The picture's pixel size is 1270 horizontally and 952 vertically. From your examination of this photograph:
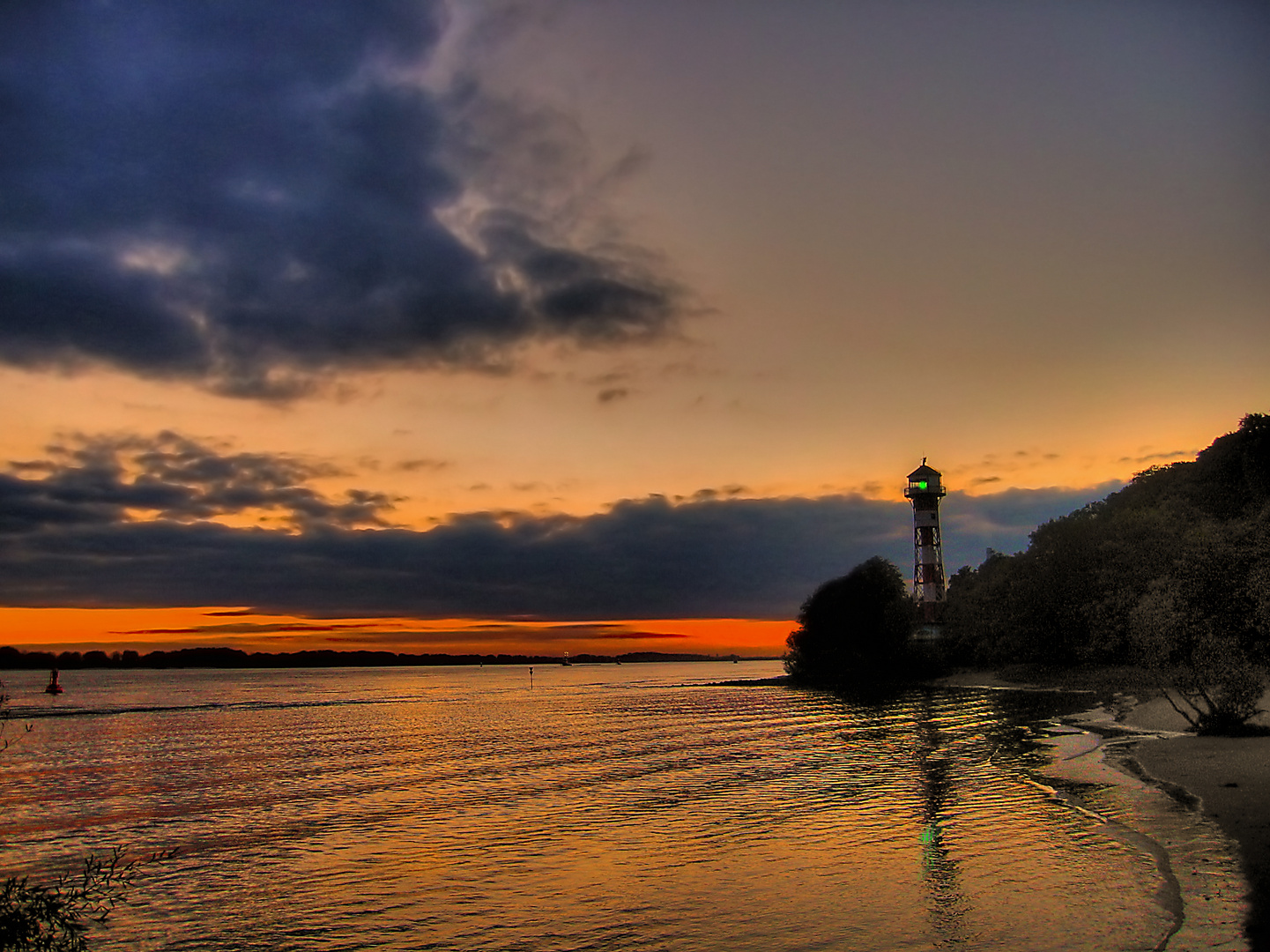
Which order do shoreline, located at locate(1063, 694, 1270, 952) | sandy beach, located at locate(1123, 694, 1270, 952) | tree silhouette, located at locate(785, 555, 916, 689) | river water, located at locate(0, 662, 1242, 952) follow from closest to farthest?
shoreline, located at locate(1063, 694, 1270, 952)
sandy beach, located at locate(1123, 694, 1270, 952)
river water, located at locate(0, 662, 1242, 952)
tree silhouette, located at locate(785, 555, 916, 689)

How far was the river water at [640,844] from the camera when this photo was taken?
54.9ft

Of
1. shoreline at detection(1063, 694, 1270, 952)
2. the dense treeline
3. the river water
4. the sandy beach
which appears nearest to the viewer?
shoreline at detection(1063, 694, 1270, 952)

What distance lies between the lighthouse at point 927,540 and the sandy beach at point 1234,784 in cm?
10531

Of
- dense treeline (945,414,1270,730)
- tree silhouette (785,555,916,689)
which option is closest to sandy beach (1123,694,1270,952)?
dense treeline (945,414,1270,730)

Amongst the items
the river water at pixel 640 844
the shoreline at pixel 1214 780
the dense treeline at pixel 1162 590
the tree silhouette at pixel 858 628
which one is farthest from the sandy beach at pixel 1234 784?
the tree silhouette at pixel 858 628

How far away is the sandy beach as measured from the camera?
648 inches

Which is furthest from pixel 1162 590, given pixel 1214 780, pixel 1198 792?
pixel 1198 792

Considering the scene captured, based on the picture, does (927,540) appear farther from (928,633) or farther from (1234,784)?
(1234,784)

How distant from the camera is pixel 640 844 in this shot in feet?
81.0

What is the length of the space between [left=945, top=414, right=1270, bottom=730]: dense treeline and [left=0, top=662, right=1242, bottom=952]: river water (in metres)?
7.07

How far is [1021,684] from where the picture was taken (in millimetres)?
106812

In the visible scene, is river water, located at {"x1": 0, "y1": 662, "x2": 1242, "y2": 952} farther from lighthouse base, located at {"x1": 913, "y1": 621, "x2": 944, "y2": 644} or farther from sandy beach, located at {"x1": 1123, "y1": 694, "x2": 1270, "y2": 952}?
lighthouse base, located at {"x1": 913, "y1": 621, "x2": 944, "y2": 644}

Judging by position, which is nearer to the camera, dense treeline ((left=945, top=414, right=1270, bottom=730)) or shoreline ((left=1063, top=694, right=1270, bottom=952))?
shoreline ((left=1063, top=694, right=1270, bottom=952))

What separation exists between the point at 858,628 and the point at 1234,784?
119884mm
